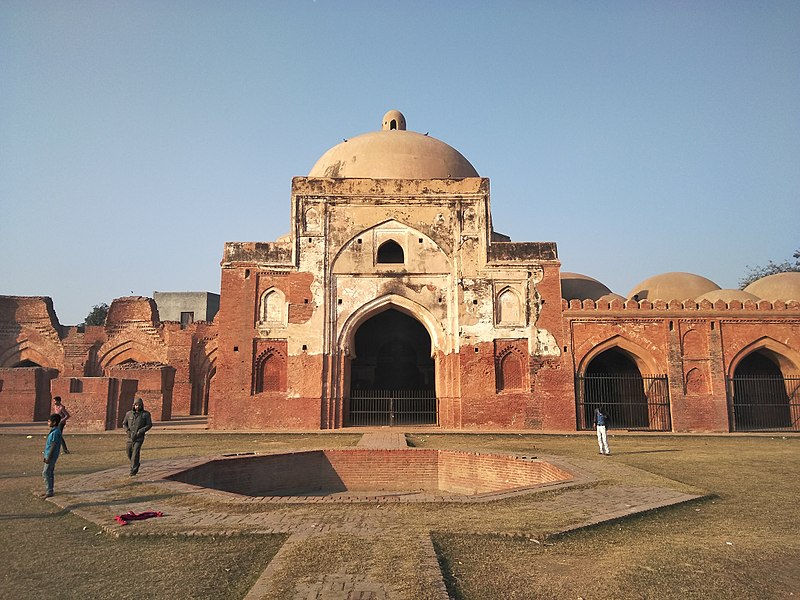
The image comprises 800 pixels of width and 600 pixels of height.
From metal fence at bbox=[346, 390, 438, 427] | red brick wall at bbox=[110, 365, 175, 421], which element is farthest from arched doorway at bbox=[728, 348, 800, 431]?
red brick wall at bbox=[110, 365, 175, 421]

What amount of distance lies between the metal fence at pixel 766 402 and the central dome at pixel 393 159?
37.8 feet

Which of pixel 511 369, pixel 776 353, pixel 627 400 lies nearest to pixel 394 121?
pixel 511 369

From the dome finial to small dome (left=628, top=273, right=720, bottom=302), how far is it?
11422mm

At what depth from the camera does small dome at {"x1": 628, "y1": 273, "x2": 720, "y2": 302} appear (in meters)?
21.3

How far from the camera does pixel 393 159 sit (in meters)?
19.7

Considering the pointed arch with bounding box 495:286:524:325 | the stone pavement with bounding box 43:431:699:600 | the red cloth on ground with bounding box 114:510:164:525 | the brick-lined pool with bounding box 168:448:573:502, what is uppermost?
the pointed arch with bounding box 495:286:524:325

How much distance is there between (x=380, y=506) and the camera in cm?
589

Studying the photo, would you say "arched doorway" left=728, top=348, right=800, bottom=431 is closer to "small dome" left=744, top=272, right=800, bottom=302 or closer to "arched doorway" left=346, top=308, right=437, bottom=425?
"small dome" left=744, top=272, right=800, bottom=302

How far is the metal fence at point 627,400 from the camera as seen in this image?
17047 mm

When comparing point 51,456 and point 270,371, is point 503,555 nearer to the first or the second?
point 51,456

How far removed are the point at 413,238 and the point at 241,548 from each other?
45.4 ft

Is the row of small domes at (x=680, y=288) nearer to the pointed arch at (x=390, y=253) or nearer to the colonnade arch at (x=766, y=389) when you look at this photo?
the colonnade arch at (x=766, y=389)

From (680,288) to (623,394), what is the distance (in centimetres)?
534

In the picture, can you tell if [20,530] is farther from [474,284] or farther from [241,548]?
[474,284]
